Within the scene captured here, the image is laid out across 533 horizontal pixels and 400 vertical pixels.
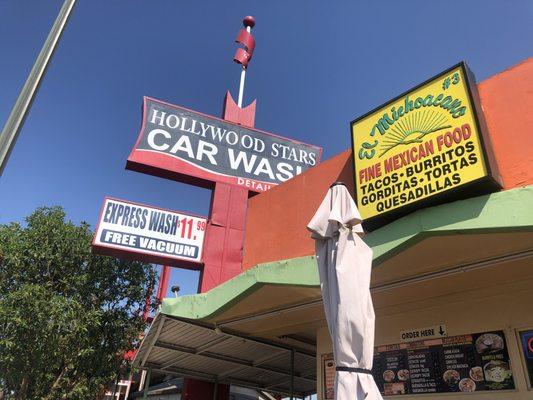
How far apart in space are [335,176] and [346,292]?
11.5ft

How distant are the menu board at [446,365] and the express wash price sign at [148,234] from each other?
6.05 metres

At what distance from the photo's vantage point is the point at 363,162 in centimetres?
639

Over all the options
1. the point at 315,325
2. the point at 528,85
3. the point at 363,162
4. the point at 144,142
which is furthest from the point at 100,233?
the point at 528,85

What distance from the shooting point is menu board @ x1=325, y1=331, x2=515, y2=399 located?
5.24 m

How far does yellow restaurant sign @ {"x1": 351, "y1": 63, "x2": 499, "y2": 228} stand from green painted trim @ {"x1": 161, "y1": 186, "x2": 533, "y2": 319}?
516 millimetres

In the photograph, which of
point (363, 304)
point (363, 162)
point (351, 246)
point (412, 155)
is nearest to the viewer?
point (363, 304)

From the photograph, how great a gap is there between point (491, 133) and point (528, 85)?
2.12 ft

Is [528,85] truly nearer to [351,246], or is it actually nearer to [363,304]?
[351,246]

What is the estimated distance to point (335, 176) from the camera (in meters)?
7.21

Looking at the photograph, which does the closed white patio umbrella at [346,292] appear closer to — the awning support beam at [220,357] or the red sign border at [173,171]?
the awning support beam at [220,357]

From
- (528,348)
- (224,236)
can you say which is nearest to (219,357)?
(224,236)

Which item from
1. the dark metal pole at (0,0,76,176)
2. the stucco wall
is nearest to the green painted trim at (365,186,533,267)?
the stucco wall

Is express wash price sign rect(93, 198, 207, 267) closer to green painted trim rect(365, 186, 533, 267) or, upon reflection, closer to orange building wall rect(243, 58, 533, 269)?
orange building wall rect(243, 58, 533, 269)

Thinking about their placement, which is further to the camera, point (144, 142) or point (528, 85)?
point (144, 142)
